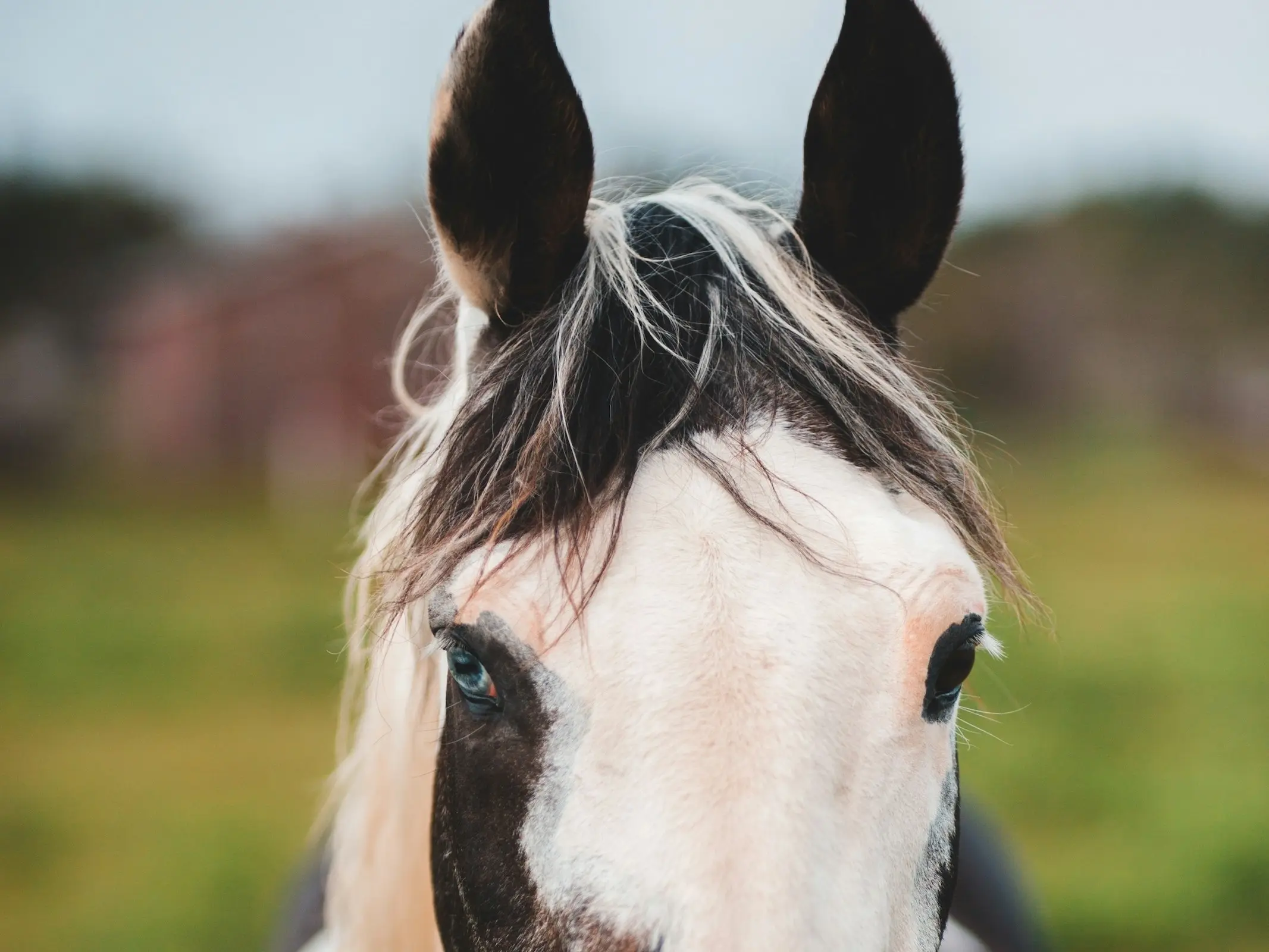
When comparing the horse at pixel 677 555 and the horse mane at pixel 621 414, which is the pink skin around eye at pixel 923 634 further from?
the horse mane at pixel 621 414

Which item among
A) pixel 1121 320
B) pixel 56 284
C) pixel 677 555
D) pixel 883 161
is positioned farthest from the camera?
pixel 1121 320

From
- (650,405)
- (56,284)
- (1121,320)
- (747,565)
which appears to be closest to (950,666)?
(747,565)

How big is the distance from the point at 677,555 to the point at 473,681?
0.93 feet

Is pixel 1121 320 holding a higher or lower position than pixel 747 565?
lower

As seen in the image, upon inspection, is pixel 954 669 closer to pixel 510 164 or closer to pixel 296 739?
pixel 510 164

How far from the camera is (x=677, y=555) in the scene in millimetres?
1113

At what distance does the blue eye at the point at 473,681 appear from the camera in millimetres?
1182

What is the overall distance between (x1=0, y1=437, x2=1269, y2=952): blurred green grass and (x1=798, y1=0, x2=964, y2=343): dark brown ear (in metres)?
0.77

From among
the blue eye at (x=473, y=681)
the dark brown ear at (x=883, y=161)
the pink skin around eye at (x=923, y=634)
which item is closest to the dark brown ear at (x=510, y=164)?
the dark brown ear at (x=883, y=161)

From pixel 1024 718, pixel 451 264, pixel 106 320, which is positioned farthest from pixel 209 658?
pixel 106 320

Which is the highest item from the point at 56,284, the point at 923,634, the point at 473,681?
the point at 923,634

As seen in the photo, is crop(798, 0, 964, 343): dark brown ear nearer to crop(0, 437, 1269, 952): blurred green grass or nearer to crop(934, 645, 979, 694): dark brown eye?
crop(934, 645, 979, 694): dark brown eye

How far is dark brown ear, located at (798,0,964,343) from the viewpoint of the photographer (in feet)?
4.40

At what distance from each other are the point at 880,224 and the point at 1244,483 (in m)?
19.6
